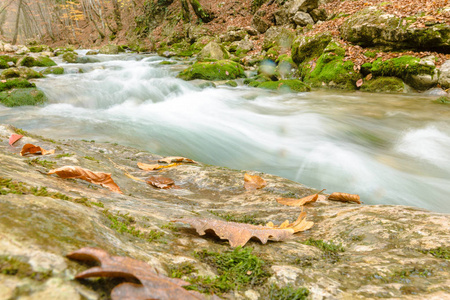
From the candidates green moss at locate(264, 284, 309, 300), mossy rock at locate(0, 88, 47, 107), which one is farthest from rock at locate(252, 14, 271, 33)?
green moss at locate(264, 284, 309, 300)

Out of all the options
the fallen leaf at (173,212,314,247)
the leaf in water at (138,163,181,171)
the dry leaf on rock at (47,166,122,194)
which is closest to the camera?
the fallen leaf at (173,212,314,247)

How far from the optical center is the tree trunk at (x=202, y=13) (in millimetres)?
24578

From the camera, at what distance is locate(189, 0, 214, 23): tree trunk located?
24.6 m

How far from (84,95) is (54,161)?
26.4ft

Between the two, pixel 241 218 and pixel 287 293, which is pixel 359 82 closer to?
pixel 241 218

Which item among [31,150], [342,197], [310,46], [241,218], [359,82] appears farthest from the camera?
[310,46]

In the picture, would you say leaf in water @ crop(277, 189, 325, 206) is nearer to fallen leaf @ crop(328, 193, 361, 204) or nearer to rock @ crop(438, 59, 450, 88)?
fallen leaf @ crop(328, 193, 361, 204)

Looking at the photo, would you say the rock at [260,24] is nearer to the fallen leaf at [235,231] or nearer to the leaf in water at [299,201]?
the leaf in water at [299,201]

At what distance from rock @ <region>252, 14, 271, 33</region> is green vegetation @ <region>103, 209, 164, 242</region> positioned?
69.4 feet

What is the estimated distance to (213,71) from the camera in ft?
42.2

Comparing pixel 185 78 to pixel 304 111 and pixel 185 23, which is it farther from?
pixel 185 23

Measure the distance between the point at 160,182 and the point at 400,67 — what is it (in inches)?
406

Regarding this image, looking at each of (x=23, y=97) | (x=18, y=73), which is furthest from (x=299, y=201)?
(x=18, y=73)

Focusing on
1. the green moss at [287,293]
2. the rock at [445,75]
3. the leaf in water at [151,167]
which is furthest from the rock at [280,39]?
the green moss at [287,293]
